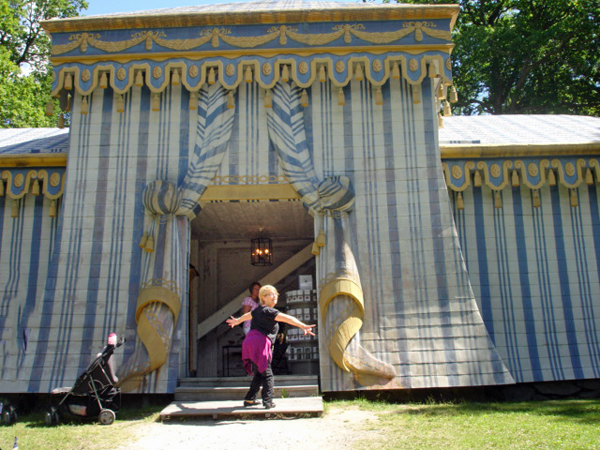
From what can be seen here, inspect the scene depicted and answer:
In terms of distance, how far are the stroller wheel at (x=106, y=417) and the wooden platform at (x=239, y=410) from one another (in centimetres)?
62

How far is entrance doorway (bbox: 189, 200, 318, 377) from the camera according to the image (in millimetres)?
12390

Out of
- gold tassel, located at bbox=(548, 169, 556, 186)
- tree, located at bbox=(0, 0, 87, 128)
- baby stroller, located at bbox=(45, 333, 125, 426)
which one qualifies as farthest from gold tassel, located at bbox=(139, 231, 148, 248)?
tree, located at bbox=(0, 0, 87, 128)

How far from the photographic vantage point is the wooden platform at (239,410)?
740cm

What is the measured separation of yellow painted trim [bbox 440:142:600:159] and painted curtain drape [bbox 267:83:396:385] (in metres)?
2.04

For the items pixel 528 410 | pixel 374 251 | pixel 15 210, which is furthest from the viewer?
pixel 15 210

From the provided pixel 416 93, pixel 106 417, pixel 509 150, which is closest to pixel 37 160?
pixel 106 417

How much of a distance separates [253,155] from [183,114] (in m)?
1.46

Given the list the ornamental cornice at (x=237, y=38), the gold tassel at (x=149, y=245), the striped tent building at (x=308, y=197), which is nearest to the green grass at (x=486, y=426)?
the striped tent building at (x=308, y=197)

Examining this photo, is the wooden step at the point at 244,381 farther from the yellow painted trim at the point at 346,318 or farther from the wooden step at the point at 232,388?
the yellow painted trim at the point at 346,318

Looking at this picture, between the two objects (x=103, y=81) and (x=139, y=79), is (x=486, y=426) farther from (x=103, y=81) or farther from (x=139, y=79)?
(x=103, y=81)

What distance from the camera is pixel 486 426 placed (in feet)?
21.8

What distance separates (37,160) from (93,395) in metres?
4.75

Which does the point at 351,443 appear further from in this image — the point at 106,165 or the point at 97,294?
the point at 106,165

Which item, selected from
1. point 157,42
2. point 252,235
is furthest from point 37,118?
point 157,42
